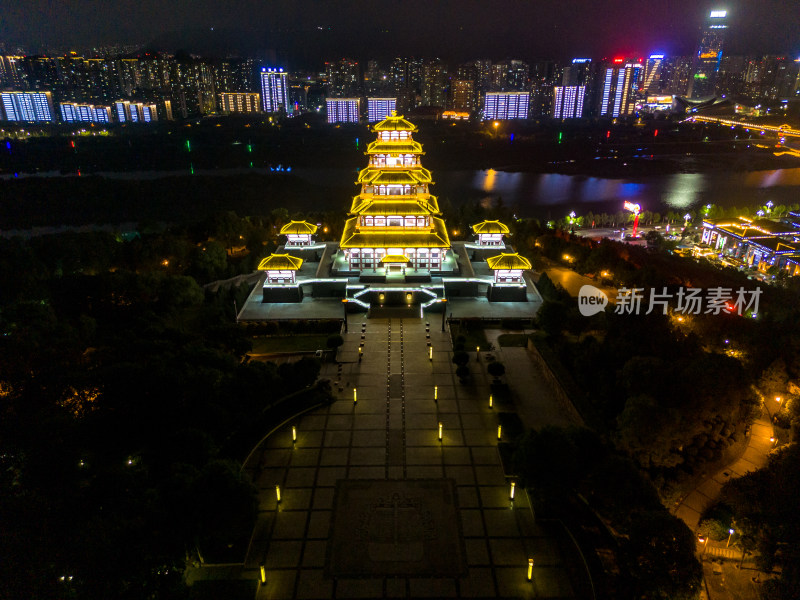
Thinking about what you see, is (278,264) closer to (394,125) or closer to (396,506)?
(394,125)

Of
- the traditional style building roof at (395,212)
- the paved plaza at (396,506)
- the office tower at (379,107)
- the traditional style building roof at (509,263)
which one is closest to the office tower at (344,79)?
the office tower at (379,107)

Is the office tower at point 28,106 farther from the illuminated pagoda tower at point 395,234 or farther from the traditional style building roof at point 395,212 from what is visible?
the illuminated pagoda tower at point 395,234

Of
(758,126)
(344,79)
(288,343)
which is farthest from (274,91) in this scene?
(288,343)

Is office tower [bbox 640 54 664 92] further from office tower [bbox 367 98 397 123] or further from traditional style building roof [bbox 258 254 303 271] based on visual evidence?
traditional style building roof [bbox 258 254 303 271]

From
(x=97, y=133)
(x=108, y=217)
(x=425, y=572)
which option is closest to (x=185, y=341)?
(x=425, y=572)

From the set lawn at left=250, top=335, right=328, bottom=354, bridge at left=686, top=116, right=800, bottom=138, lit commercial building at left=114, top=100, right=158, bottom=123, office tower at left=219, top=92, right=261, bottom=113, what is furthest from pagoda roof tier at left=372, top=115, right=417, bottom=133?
office tower at left=219, top=92, right=261, bottom=113

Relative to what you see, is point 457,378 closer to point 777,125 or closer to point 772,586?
point 772,586
